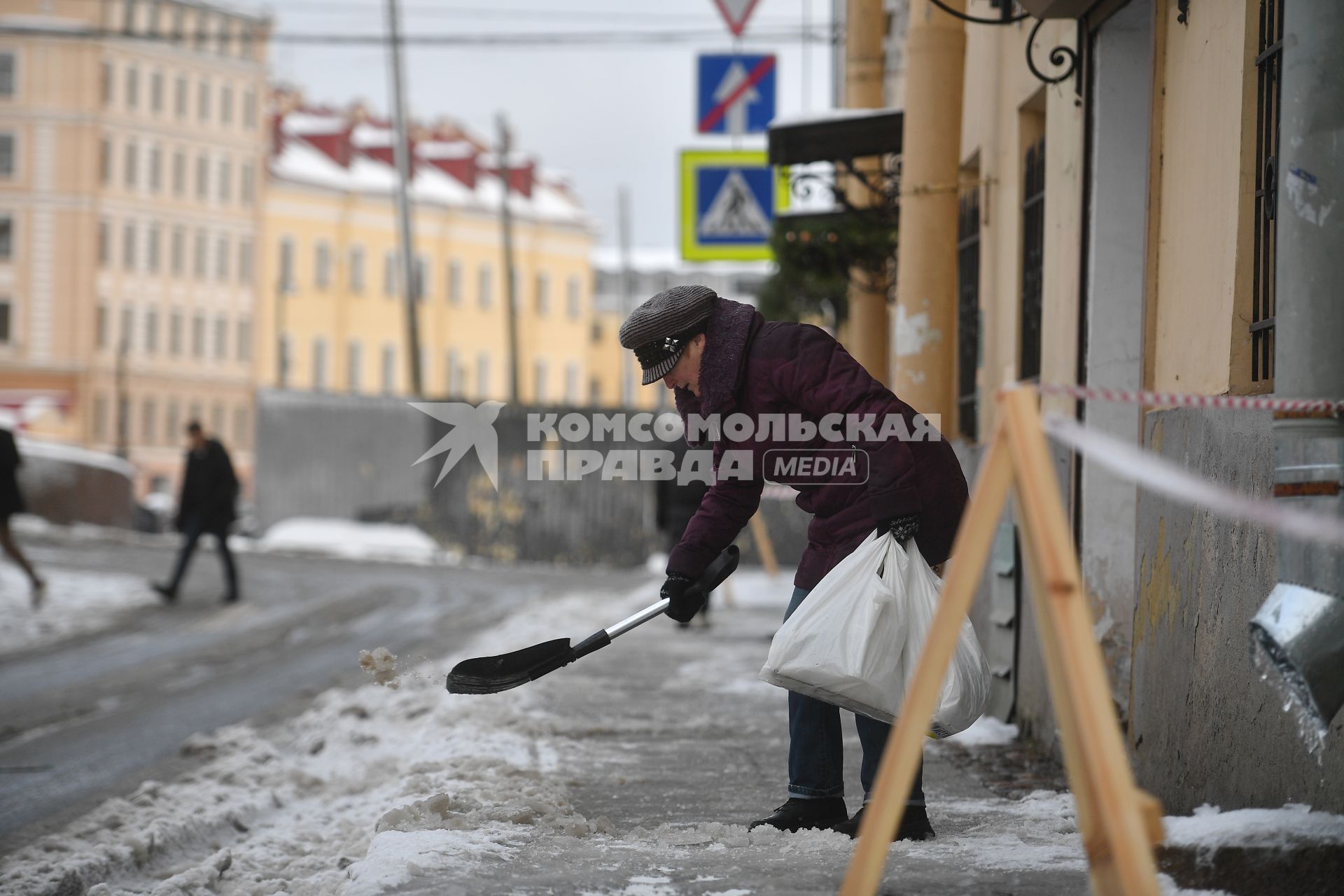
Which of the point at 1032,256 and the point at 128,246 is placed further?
the point at 128,246

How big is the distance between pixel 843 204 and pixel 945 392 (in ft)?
11.3

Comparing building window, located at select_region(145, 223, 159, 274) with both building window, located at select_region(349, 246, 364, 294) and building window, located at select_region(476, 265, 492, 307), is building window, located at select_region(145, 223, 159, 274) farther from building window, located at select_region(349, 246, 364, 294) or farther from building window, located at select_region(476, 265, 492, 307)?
building window, located at select_region(476, 265, 492, 307)

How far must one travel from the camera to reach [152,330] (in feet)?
217

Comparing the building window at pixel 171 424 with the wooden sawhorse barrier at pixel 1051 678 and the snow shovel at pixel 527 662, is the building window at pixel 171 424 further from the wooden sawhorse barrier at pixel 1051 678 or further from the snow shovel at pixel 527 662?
the wooden sawhorse barrier at pixel 1051 678

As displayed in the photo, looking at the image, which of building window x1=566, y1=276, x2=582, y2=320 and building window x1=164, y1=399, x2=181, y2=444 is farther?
building window x1=566, y1=276, x2=582, y2=320

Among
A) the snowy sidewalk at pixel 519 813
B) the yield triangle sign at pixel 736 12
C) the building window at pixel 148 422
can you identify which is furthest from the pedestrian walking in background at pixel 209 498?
the building window at pixel 148 422

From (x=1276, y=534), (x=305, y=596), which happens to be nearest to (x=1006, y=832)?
(x=1276, y=534)

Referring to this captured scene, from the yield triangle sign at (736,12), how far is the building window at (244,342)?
56.9m

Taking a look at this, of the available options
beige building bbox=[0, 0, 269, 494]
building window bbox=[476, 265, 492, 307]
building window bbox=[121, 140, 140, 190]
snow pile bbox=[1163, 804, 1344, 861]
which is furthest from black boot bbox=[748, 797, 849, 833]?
building window bbox=[476, 265, 492, 307]

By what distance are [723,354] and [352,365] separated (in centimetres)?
6593

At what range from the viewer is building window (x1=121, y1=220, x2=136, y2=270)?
215 feet

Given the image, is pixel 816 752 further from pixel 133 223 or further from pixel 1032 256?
Answer: pixel 133 223

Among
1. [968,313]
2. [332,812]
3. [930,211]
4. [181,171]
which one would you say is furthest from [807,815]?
[181,171]

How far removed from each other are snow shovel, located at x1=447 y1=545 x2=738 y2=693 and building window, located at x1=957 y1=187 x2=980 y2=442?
4.79 metres
